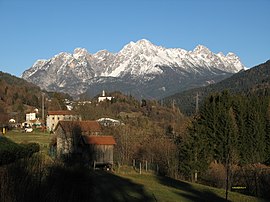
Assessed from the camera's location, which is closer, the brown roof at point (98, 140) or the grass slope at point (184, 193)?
the grass slope at point (184, 193)

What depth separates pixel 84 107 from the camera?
8669 centimetres

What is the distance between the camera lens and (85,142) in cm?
4775

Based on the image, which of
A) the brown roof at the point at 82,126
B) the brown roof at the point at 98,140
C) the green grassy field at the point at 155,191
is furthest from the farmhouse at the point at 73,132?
the green grassy field at the point at 155,191

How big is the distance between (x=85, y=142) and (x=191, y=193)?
65.8 feet

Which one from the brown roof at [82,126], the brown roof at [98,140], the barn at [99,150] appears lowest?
the barn at [99,150]

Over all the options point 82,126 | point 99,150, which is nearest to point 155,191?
point 99,150

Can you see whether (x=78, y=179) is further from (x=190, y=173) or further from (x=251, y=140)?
(x=251, y=140)

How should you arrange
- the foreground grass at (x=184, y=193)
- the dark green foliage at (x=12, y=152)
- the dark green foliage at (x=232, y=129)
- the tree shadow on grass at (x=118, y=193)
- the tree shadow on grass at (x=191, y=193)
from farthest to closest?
the dark green foliage at (x=232, y=129) < the tree shadow on grass at (x=191, y=193) < the foreground grass at (x=184, y=193) < the tree shadow on grass at (x=118, y=193) < the dark green foliage at (x=12, y=152)

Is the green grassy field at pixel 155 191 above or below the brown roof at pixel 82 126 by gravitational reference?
below

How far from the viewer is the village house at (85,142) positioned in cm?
4762

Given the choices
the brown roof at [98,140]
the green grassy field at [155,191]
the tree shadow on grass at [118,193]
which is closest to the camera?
the tree shadow on grass at [118,193]

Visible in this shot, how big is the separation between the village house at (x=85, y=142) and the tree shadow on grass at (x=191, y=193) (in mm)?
9420

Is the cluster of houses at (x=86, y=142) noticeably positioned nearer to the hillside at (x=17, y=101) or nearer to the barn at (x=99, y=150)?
the barn at (x=99, y=150)

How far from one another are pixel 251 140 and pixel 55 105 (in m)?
73.0
